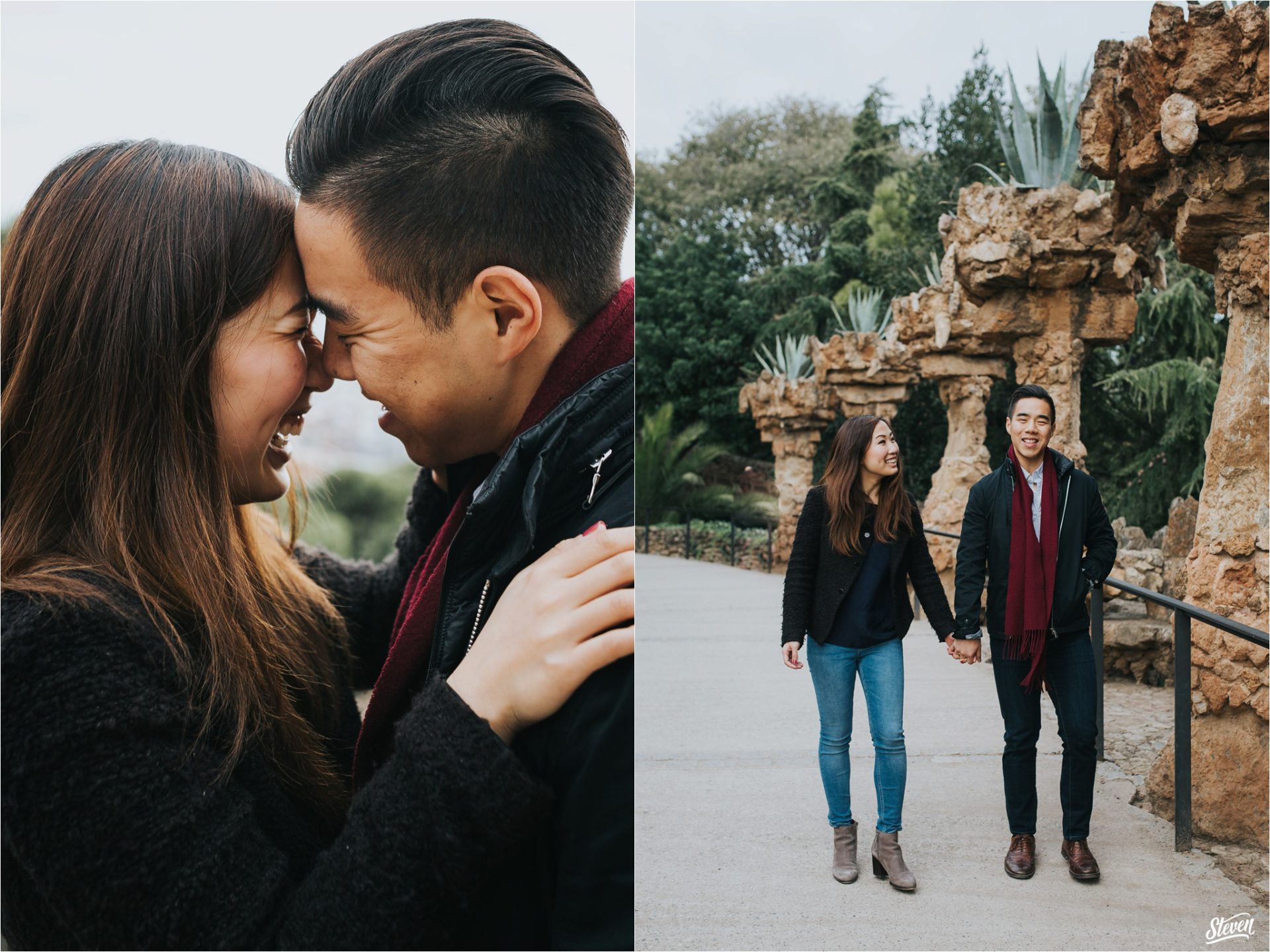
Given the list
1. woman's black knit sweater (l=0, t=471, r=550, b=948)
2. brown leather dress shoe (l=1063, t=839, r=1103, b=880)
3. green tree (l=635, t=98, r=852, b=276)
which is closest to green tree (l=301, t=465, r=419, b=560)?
woman's black knit sweater (l=0, t=471, r=550, b=948)

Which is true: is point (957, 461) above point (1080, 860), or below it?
above

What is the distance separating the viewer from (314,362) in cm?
136

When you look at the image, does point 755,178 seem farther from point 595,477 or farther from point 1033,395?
point 595,477

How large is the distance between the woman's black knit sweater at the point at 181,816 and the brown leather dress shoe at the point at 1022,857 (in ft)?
7.61

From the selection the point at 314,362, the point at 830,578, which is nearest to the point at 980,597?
the point at 830,578

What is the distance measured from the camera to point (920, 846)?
3070 millimetres

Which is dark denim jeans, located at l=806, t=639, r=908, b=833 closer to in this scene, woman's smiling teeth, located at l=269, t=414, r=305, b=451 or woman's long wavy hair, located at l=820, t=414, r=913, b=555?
woman's long wavy hair, located at l=820, t=414, r=913, b=555

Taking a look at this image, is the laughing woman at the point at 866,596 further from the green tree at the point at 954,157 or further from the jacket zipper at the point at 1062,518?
the green tree at the point at 954,157

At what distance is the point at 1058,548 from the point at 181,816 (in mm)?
2445

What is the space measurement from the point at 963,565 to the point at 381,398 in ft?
6.86

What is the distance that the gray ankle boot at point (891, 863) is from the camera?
9.34ft

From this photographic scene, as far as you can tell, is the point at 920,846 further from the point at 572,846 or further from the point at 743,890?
the point at 572,846

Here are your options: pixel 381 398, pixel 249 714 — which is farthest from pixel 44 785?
pixel 381 398

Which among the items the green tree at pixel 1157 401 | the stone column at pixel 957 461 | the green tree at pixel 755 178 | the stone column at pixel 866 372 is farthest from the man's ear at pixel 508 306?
the green tree at pixel 755 178
